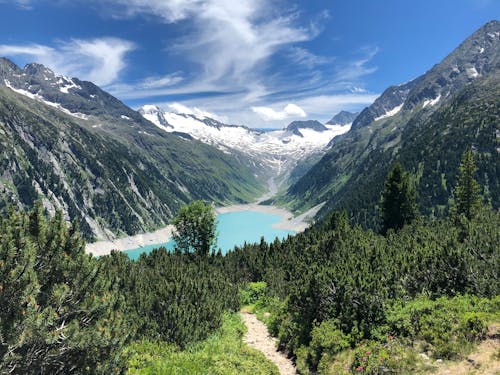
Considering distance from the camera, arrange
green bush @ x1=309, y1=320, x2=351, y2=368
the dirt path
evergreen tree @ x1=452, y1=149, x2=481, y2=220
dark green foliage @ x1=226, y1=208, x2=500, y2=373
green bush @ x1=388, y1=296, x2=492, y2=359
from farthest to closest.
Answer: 1. evergreen tree @ x1=452, y1=149, x2=481, y2=220
2. the dirt path
3. dark green foliage @ x1=226, y1=208, x2=500, y2=373
4. green bush @ x1=309, y1=320, x2=351, y2=368
5. green bush @ x1=388, y1=296, x2=492, y2=359

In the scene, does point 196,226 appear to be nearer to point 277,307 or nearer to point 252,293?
point 252,293

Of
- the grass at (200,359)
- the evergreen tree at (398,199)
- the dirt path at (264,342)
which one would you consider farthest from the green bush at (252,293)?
the evergreen tree at (398,199)

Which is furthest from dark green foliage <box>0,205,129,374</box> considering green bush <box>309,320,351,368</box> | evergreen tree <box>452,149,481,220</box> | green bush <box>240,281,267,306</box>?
evergreen tree <box>452,149,481,220</box>

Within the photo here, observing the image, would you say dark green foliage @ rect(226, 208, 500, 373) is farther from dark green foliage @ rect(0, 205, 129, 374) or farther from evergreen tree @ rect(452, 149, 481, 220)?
evergreen tree @ rect(452, 149, 481, 220)

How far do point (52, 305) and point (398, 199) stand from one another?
64.0 m

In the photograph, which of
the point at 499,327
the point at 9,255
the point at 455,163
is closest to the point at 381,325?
the point at 499,327

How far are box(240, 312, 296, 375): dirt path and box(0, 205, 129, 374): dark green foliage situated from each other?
37.0ft

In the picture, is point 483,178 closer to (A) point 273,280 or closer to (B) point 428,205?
(B) point 428,205

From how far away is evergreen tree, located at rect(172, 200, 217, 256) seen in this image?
76562 millimetres

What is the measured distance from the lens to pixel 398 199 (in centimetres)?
Result: 6600

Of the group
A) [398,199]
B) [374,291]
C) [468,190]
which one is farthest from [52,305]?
[468,190]

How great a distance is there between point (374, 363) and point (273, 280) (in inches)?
1082

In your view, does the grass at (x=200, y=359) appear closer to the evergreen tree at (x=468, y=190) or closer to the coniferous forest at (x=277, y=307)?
the coniferous forest at (x=277, y=307)

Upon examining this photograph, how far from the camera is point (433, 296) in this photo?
2147cm
